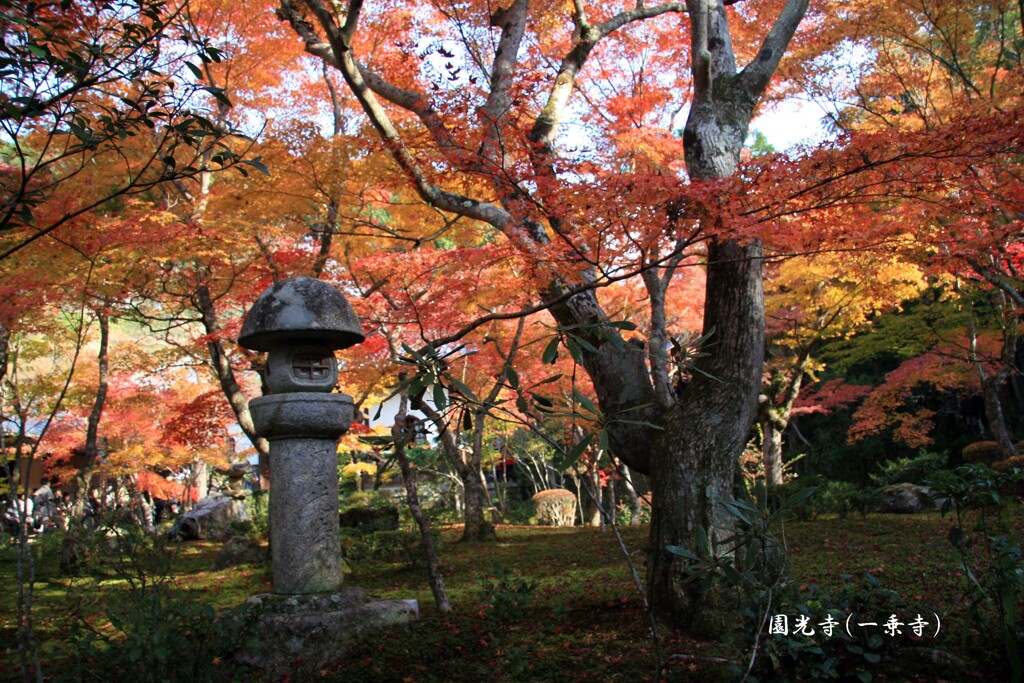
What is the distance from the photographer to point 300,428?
15.3 ft

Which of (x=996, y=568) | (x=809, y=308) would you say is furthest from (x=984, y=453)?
(x=996, y=568)

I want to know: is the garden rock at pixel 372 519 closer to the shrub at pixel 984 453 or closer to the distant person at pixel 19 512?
the distant person at pixel 19 512

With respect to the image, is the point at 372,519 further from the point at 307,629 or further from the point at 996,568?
the point at 996,568

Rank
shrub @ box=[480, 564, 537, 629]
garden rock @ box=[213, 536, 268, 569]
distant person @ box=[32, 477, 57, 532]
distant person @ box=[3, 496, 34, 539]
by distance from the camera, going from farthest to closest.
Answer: distant person @ box=[32, 477, 57, 532] < garden rock @ box=[213, 536, 268, 569] < shrub @ box=[480, 564, 537, 629] < distant person @ box=[3, 496, 34, 539]

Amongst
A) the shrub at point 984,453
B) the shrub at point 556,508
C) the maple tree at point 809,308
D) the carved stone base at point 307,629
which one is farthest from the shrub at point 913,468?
the carved stone base at point 307,629

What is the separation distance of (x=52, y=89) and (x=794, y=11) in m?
5.14

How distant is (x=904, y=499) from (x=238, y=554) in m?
9.62

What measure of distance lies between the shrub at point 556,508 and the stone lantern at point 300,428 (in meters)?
10.3

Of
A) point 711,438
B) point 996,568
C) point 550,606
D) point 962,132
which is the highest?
point 962,132

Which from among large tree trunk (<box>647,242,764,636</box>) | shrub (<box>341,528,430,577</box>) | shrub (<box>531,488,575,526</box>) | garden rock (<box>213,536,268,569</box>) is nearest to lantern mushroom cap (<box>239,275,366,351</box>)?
large tree trunk (<box>647,242,764,636</box>)

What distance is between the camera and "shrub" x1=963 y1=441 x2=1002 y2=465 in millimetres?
11031

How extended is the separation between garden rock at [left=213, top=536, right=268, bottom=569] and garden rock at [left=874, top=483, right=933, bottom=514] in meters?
9.06

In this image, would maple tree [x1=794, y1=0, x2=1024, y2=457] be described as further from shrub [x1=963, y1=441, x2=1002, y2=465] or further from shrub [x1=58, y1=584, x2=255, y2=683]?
shrub [x1=58, y1=584, x2=255, y2=683]

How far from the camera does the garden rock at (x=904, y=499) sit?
1065cm
